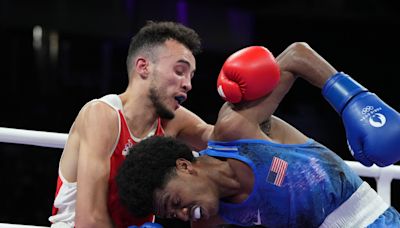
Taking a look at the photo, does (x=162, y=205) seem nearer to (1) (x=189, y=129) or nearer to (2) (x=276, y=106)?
(2) (x=276, y=106)

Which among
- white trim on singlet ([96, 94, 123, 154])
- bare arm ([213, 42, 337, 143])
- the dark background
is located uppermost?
bare arm ([213, 42, 337, 143])

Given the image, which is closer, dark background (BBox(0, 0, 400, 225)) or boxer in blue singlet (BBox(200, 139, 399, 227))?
boxer in blue singlet (BBox(200, 139, 399, 227))

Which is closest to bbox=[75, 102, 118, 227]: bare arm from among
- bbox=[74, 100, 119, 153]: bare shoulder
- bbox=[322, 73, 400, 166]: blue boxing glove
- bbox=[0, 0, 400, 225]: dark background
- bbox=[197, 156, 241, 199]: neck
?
bbox=[74, 100, 119, 153]: bare shoulder

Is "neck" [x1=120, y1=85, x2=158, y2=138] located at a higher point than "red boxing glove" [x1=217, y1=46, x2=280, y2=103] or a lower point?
lower

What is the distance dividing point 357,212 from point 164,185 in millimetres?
571

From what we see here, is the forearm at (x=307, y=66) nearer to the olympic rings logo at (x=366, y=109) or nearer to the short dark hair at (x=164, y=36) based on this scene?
the olympic rings logo at (x=366, y=109)

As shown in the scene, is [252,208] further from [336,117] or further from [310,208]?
[336,117]

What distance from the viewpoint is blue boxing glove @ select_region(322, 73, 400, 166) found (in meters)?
1.67

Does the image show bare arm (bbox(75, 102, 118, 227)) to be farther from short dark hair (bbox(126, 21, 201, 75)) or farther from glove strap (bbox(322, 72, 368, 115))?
glove strap (bbox(322, 72, 368, 115))

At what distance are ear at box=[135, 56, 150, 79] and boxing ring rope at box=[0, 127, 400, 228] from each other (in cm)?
33

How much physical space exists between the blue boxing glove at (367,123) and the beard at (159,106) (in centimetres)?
56

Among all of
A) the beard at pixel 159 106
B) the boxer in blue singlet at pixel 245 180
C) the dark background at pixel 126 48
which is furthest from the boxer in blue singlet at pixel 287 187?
the dark background at pixel 126 48

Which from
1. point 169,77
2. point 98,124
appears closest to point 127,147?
point 98,124

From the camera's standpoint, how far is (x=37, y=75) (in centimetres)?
644
